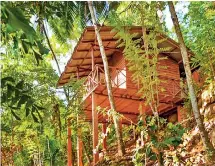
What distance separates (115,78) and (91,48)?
5.41 feet

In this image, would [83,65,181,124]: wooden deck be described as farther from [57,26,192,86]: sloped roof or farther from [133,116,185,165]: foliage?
[133,116,185,165]: foliage

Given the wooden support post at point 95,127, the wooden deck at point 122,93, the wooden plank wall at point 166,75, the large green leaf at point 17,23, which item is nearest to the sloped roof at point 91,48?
the wooden plank wall at point 166,75

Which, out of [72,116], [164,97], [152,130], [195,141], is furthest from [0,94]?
[164,97]

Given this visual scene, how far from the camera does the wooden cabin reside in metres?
11.2

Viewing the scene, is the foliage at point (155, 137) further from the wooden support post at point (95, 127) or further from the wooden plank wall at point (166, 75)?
the wooden plank wall at point (166, 75)

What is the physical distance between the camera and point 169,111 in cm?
1467

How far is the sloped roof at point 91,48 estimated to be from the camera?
1137 centimetres

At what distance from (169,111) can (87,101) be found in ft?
13.6

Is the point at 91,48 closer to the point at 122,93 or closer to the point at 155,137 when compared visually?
the point at 122,93

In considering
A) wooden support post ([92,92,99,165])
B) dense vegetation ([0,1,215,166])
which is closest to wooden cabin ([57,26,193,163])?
wooden support post ([92,92,99,165])

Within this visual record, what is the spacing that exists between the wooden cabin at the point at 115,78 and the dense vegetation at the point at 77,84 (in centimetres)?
73

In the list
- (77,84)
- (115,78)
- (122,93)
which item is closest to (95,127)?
(122,93)

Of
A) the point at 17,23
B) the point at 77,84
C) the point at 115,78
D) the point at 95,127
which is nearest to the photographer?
the point at 17,23

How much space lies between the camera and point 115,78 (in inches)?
516
